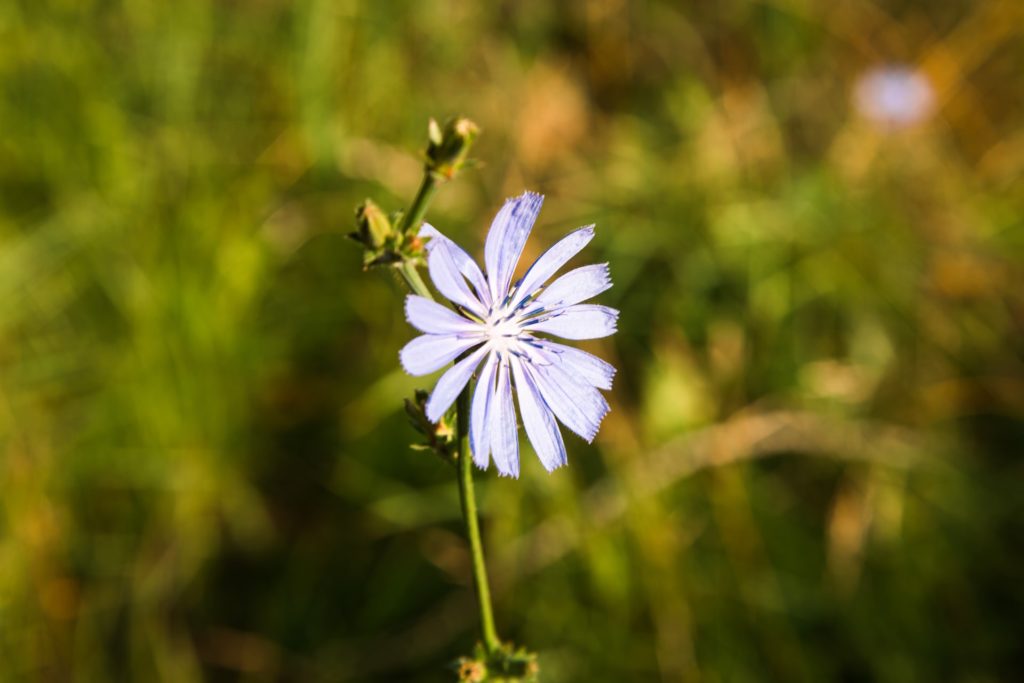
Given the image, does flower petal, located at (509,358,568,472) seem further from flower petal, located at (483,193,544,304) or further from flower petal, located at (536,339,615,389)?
flower petal, located at (483,193,544,304)

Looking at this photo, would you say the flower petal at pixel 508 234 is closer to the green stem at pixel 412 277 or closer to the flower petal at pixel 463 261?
the flower petal at pixel 463 261

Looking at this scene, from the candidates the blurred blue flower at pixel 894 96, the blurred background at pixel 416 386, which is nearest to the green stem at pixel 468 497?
the blurred background at pixel 416 386

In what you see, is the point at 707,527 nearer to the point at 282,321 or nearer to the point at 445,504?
the point at 445,504

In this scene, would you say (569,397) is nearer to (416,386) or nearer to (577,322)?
(577,322)

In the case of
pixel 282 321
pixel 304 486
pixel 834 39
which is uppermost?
pixel 834 39

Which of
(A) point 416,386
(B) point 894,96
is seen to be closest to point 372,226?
(A) point 416,386

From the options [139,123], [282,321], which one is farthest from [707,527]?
[139,123]
